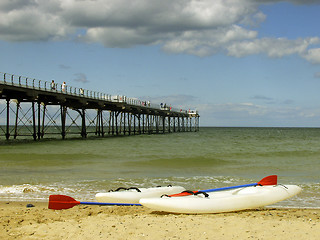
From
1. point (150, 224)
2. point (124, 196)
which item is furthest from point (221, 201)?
point (124, 196)

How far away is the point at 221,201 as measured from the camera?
7426mm

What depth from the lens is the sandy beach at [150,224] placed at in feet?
18.8

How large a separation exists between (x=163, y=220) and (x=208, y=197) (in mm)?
1405

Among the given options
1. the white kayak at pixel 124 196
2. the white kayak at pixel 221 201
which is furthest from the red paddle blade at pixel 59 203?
the white kayak at pixel 221 201

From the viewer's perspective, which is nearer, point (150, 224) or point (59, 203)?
point (150, 224)

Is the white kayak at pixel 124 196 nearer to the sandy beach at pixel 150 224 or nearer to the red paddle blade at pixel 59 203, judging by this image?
the sandy beach at pixel 150 224

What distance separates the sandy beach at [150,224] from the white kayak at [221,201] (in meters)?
→ 0.14

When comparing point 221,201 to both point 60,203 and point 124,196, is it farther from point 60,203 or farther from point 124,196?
point 60,203

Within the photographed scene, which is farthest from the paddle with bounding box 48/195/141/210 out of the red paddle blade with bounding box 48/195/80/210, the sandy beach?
the sandy beach

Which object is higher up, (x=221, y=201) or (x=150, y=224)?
(x=221, y=201)

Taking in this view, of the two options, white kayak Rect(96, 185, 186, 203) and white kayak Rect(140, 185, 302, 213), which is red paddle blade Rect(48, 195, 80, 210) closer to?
white kayak Rect(96, 185, 186, 203)

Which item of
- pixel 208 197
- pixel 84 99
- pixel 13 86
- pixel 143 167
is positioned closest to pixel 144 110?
pixel 84 99

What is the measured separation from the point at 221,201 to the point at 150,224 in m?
1.81

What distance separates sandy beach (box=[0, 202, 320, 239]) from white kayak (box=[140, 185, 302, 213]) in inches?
5.5
